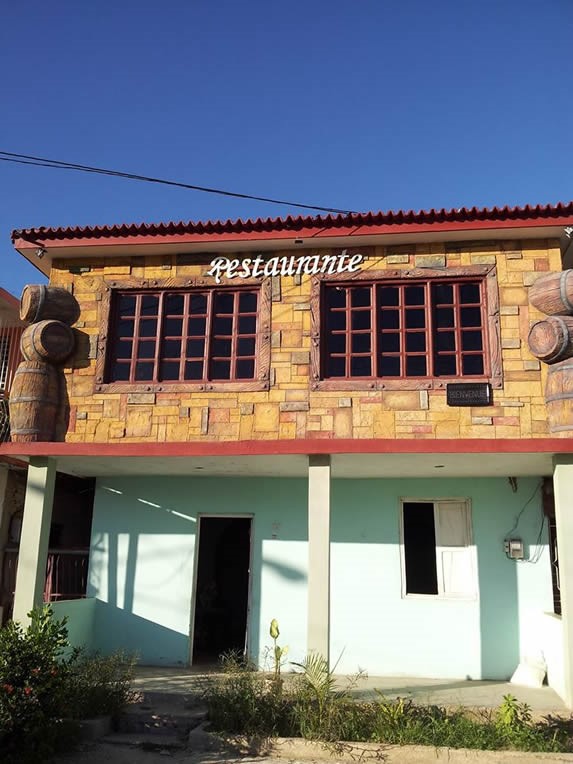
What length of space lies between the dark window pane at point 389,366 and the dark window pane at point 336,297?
3.06 feet

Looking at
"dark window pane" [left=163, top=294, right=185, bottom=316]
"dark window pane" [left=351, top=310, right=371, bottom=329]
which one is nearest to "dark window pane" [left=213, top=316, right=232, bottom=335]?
"dark window pane" [left=163, top=294, right=185, bottom=316]

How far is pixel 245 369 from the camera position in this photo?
9.11 m

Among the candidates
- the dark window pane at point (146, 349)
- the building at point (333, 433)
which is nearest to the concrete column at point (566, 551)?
the building at point (333, 433)

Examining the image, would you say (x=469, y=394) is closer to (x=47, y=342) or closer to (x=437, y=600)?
(x=437, y=600)

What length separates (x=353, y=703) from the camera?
279 inches

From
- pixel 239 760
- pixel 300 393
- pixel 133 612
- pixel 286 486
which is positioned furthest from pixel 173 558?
pixel 239 760

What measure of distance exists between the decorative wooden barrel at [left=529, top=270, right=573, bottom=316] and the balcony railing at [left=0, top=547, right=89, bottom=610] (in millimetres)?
7655

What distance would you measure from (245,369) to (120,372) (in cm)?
170

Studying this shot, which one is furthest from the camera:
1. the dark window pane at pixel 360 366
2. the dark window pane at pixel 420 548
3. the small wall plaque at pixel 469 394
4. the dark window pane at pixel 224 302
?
the dark window pane at pixel 420 548

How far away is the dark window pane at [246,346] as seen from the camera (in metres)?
9.20

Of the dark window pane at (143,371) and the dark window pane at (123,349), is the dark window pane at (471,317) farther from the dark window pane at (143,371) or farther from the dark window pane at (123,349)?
the dark window pane at (123,349)

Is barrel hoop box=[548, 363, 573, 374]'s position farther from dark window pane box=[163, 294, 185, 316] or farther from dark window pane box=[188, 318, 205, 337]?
dark window pane box=[163, 294, 185, 316]

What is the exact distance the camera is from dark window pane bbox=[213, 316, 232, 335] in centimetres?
930

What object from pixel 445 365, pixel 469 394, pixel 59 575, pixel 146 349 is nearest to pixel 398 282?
pixel 445 365
